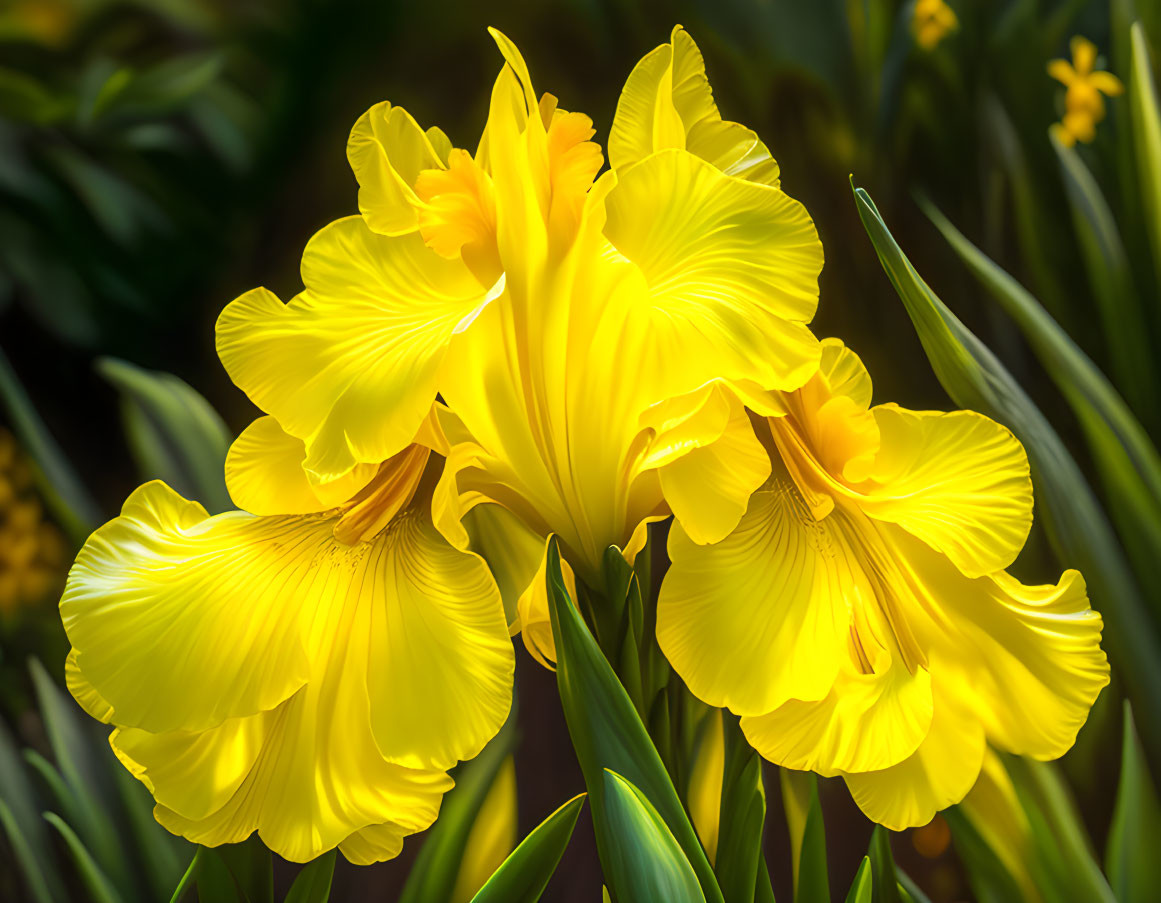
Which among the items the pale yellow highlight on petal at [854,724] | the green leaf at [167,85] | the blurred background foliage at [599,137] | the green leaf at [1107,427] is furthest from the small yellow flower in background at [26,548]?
the green leaf at [1107,427]

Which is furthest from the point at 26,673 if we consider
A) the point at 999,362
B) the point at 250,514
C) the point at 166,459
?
the point at 999,362

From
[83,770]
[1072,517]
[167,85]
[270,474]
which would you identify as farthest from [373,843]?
[167,85]

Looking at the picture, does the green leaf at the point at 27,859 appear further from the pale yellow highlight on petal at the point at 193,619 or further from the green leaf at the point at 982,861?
the green leaf at the point at 982,861

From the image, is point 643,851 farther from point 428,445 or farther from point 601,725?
point 428,445

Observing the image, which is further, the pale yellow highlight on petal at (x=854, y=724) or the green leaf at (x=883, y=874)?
the green leaf at (x=883, y=874)

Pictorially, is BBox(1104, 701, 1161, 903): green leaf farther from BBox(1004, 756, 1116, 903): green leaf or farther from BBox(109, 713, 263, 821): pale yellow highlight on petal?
BBox(109, 713, 263, 821): pale yellow highlight on petal

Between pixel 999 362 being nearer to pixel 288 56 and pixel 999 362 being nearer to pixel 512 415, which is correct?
pixel 512 415

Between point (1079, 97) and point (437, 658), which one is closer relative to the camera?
point (437, 658)
